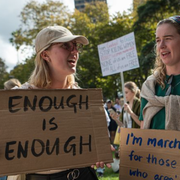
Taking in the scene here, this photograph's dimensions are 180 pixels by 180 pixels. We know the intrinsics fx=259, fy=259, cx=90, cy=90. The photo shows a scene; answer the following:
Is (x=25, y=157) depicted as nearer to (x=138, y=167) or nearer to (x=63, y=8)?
(x=138, y=167)

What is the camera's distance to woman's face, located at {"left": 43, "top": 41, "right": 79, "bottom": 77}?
1880 millimetres

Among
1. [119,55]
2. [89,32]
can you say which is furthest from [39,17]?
[119,55]

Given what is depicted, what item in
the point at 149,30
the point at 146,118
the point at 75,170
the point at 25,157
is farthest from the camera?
the point at 149,30

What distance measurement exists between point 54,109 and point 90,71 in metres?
18.7

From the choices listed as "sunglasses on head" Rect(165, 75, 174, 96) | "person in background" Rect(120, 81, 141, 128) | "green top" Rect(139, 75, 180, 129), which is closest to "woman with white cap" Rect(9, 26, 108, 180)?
"green top" Rect(139, 75, 180, 129)

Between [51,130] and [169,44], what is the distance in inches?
40.2

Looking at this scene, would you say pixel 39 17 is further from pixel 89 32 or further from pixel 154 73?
pixel 154 73

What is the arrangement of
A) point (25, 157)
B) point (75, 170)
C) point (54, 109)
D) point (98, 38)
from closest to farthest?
point (25, 157) → point (54, 109) → point (75, 170) → point (98, 38)

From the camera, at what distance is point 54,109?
153 cm

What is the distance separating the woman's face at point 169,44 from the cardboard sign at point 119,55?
9.30 feet

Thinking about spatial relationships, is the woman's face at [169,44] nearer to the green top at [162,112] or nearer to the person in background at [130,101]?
the green top at [162,112]

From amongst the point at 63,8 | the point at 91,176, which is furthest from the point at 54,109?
the point at 63,8

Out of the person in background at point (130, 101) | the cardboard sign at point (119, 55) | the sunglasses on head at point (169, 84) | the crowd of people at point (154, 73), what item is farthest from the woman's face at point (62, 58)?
the cardboard sign at point (119, 55)

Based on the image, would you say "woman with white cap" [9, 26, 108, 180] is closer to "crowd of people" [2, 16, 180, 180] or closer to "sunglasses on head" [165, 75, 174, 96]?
"crowd of people" [2, 16, 180, 180]
